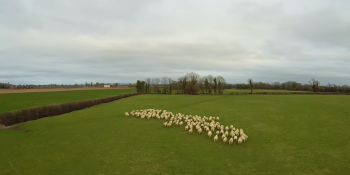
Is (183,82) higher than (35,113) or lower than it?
higher

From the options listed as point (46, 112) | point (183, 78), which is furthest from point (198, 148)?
point (183, 78)

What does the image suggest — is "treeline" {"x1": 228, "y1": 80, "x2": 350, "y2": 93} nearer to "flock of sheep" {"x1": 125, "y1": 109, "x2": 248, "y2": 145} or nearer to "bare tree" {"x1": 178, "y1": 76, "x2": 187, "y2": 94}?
"bare tree" {"x1": 178, "y1": 76, "x2": 187, "y2": 94}

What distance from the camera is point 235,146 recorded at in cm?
1270

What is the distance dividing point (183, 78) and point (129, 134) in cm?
7205

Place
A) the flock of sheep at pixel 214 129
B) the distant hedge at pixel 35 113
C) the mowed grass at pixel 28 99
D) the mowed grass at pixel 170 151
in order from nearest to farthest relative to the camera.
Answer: the mowed grass at pixel 170 151, the flock of sheep at pixel 214 129, the distant hedge at pixel 35 113, the mowed grass at pixel 28 99

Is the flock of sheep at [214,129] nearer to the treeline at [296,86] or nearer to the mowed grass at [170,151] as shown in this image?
the mowed grass at [170,151]

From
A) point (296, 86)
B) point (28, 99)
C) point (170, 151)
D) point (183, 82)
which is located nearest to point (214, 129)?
point (170, 151)

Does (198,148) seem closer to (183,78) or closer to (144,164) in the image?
(144,164)

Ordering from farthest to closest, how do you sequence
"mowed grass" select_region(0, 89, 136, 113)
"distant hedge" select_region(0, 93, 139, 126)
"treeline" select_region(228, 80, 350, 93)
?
"treeline" select_region(228, 80, 350, 93) < "mowed grass" select_region(0, 89, 136, 113) < "distant hedge" select_region(0, 93, 139, 126)

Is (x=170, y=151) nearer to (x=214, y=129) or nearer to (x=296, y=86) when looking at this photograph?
(x=214, y=129)

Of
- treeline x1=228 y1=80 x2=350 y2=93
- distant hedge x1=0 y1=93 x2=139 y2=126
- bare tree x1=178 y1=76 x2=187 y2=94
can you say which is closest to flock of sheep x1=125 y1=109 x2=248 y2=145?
distant hedge x1=0 y1=93 x2=139 y2=126

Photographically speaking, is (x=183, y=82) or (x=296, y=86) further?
(x=296, y=86)

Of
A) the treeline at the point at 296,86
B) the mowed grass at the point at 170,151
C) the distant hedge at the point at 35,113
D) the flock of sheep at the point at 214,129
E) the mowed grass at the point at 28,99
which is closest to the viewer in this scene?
the mowed grass at the point at 170,151

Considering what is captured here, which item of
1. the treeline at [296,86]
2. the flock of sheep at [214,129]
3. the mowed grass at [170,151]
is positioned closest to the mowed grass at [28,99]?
the mowed grass at [170,151]
